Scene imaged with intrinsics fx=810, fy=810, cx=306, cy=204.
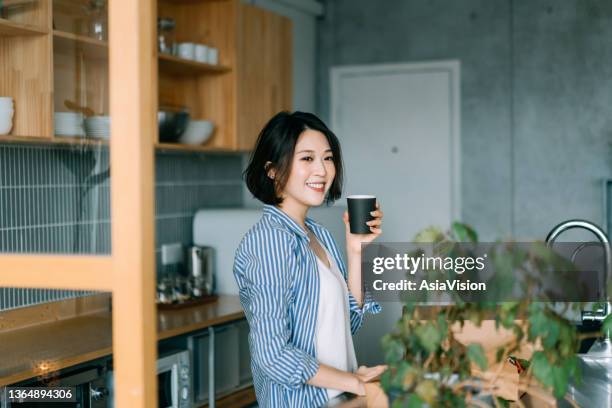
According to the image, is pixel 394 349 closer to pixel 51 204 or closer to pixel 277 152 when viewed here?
pixel 277 152

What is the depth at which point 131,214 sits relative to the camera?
140cm

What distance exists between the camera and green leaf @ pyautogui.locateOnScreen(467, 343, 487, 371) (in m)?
1.28

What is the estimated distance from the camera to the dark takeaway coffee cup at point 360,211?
1.81 meters

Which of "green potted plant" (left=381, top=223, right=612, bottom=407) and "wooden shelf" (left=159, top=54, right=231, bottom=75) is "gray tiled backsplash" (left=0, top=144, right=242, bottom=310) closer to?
"green potted plant" (left=381, top=223, right=612, bottom=407)

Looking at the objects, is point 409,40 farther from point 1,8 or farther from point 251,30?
point 1,8

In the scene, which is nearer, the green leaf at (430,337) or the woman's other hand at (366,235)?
the green leaf at (430,337)

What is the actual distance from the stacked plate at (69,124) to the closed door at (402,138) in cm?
340

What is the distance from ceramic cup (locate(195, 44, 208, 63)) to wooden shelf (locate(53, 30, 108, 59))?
192 cm

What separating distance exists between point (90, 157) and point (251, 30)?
257cm

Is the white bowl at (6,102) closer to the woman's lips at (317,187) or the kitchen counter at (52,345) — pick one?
the kitchen counter at (52,345)

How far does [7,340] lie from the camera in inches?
74.9

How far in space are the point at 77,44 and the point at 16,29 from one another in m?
0.13

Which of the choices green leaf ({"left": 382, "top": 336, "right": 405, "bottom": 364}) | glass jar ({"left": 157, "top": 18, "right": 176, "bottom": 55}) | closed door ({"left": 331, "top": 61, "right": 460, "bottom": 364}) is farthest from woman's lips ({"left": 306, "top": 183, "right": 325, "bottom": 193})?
closed door ({"left": 331, "top": 61, "right": 460, "bottom": 364})

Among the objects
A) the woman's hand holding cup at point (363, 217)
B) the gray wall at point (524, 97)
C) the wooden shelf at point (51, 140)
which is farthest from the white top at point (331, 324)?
the gray wall at point (524, 97)
